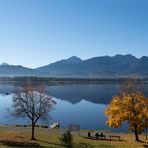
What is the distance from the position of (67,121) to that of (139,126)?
5504 cm

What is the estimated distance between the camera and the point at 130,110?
58625mm

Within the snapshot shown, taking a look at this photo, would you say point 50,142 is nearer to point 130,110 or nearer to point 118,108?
point 118,108

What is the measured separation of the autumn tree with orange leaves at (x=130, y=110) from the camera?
57.2 m

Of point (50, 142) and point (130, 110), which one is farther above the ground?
point (130, 110)

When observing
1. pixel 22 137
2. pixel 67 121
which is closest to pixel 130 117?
pixel 22 137

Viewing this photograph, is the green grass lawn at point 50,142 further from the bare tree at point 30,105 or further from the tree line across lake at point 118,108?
the tree line across lake at point 118,108

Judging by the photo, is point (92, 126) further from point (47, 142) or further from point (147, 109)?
point (47, 142)

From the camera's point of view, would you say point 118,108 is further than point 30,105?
Yes

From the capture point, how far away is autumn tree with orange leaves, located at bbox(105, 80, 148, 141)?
57.2m

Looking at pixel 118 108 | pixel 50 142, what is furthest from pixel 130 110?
pixel 50 142

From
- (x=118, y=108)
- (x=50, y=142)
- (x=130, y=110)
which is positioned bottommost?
(x=50, y=142)

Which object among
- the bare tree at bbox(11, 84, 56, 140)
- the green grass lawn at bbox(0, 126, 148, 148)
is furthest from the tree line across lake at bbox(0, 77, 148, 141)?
the green grass lawn at bbox(0, 126, 148, 148)

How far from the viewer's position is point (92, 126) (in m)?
98.6

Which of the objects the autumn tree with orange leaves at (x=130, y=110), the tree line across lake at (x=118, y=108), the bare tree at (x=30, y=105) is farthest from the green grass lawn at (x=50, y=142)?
the autumn tree with orange leaves at (x=130, y=110)
